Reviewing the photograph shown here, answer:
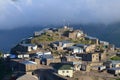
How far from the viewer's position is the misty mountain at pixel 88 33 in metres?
86.9

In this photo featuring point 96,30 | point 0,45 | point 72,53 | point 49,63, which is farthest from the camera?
Result: point 96,30

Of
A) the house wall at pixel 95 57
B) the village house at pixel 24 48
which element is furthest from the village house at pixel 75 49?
the village house at pixel 24 48

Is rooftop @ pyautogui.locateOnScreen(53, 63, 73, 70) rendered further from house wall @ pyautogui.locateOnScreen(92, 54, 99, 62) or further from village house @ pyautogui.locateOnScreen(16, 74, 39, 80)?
house wall @ pyautogui.locateOnScreen(92, 54, 99, 62)

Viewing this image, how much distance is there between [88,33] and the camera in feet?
296

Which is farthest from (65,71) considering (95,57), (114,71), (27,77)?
(95,57)

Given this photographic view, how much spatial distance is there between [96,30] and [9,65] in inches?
1236

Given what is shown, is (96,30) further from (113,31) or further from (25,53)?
(25,53)

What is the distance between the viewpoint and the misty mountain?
86875 mm

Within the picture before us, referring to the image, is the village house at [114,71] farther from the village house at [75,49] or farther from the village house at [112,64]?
the village house at [75,49]

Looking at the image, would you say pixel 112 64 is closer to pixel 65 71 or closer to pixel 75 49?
pixel 75 49

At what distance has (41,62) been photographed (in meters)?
62.5

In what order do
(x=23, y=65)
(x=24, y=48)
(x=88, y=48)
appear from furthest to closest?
Answer: (x=88, y=48), (x=24, y=48), (x=23, y=65)

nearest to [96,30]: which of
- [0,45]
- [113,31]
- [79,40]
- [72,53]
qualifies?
[113,31]

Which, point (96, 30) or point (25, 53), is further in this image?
point (96, 30)
